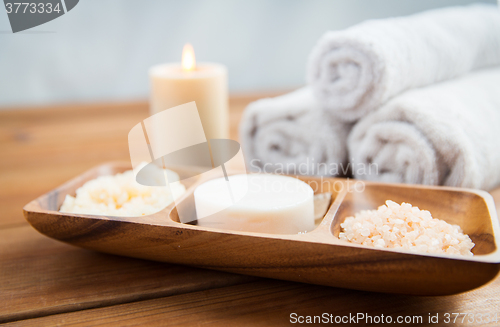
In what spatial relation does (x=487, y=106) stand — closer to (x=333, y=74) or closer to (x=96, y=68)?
(x=333, y=74)

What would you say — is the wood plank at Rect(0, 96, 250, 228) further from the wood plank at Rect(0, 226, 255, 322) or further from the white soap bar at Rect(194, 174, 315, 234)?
the white soap bar at Rect(194, 174, 315, 234)

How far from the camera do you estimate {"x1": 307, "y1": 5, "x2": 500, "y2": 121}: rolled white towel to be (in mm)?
526

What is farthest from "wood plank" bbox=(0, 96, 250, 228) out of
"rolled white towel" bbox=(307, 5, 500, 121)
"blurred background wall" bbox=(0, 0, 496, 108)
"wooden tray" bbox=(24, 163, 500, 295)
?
"rolled white towel" bbox=(307, 5, 500, 121)

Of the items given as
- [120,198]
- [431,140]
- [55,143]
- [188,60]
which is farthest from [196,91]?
[55,143]

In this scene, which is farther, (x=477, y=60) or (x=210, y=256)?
(x=477, y=60)

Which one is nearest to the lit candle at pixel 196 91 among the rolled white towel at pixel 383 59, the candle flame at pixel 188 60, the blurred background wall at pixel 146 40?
the candle flame at pixel 188 60

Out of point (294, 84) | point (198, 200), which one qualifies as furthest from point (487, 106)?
point (294, 84)

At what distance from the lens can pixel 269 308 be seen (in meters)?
0.36

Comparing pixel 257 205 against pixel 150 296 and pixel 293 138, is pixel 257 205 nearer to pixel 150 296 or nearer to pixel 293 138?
pixel 150 296

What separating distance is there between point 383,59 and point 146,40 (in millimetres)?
729

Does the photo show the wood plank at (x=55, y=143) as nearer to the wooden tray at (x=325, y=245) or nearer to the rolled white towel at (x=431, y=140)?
the wooden tray at (x=325, y=245)

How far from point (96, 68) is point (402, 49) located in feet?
2.64

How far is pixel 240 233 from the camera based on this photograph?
1.15 ft

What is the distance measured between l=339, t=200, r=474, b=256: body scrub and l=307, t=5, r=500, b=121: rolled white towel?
0.64 ft
